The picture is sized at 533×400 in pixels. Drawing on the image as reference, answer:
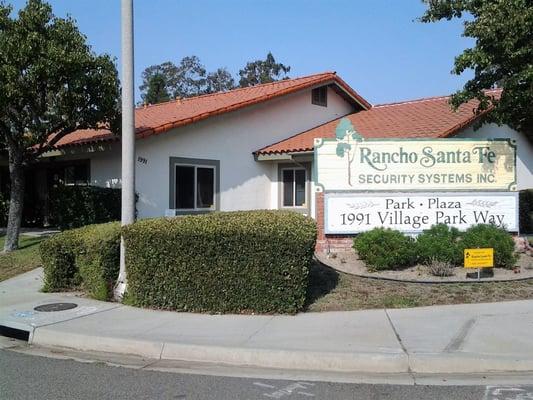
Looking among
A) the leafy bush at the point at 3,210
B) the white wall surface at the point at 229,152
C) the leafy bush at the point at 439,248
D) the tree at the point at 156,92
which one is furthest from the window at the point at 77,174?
the tree at the point at 156,92

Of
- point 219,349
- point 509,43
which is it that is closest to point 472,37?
point 509,43

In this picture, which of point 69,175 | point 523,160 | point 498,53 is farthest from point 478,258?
point 69,175

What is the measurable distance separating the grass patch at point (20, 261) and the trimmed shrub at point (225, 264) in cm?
481

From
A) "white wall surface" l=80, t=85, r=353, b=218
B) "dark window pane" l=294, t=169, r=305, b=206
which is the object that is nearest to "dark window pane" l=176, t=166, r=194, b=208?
"white wall surface" l=80, t=85, r=353, b=218

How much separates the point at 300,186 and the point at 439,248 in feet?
29.7

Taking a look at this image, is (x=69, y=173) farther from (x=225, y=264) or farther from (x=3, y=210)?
(x=225, y=264)

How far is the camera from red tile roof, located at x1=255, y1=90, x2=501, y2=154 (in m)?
16.8

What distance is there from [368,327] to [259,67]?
6777cm

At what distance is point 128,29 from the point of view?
31.4 feet

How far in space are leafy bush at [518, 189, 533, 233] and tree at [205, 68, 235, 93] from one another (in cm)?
5504

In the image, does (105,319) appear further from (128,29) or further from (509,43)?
(509,43)

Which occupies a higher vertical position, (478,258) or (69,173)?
(69,173)

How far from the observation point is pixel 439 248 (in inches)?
422

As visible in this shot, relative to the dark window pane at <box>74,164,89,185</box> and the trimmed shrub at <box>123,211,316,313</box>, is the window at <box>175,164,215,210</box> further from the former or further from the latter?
the trimmed shrub at <box>123,211,316,313</box>
